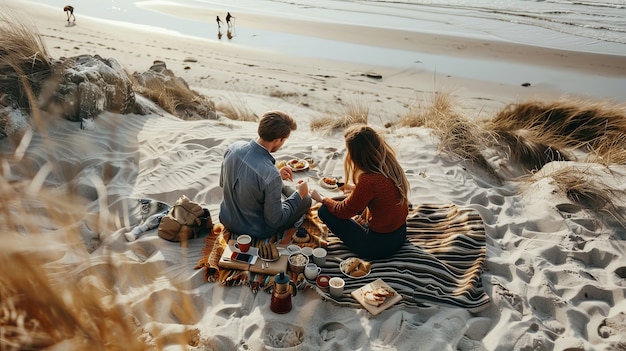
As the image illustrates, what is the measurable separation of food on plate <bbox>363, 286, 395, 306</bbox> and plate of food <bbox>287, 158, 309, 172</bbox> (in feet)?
8.47

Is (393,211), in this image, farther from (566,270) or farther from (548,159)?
(548,159)

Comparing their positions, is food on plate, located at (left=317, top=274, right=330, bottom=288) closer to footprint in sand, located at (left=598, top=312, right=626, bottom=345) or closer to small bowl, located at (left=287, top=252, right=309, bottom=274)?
small bowl, located at (left=287, top=252, right=309, bottom=274)

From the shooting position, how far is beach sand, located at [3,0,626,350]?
10.8 feet

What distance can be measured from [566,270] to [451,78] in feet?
23.5

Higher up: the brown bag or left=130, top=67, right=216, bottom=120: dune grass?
left=130, top=67, right=216, bottom=120: dune grass

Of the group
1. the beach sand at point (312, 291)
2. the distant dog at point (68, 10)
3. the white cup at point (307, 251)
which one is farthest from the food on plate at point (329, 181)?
the distant dog at point (68, 10)

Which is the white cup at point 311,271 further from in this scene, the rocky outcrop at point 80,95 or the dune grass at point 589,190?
the rocky outcrop at point 80,95

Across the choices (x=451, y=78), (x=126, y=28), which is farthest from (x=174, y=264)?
(x=126, y=28)

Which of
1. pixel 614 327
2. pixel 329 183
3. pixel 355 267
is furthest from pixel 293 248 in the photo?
pixel 614 327

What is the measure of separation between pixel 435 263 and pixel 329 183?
192cm

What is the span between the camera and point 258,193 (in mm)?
4031

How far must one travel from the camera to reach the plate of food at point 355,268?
156 inches

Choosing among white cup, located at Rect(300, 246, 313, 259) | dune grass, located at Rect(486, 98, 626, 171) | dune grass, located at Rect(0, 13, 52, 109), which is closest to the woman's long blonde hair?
Result: white cup, located at Rect(300, 246, 313, 259)

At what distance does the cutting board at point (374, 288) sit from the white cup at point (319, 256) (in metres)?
0.46
